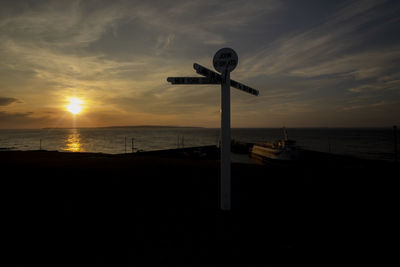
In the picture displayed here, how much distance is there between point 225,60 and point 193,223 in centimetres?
388

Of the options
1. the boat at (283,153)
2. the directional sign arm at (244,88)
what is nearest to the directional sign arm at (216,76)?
the directional sign arm at (244,88)

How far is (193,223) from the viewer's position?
4305mm

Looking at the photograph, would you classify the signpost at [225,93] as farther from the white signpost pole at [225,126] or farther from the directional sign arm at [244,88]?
the directional sign arm at [244,88]

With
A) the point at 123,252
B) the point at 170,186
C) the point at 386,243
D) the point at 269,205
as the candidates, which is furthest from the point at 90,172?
the point at 386,243

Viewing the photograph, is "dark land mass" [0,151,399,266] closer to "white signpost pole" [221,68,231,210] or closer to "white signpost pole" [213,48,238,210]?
"white signpost pole" [221,68,231,210]

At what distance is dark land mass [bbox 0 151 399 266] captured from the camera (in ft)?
10.3

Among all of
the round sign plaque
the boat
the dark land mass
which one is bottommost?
the boat

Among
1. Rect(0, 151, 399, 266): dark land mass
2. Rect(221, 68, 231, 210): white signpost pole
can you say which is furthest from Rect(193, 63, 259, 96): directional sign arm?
Rect(0, 151, 399, 266): dark land mass

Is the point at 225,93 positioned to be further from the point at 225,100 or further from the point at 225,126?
the point at 225,126

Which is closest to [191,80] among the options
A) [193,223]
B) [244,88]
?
[244,88]

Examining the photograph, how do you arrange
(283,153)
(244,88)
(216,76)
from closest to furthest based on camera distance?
(216,76) < (244,88) < (283,153)

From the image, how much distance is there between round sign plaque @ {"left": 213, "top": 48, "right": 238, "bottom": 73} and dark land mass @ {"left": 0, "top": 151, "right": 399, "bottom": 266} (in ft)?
11.8

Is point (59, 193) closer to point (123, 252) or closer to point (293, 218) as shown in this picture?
point (123, 252)

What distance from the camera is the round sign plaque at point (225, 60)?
4809 millimetres
